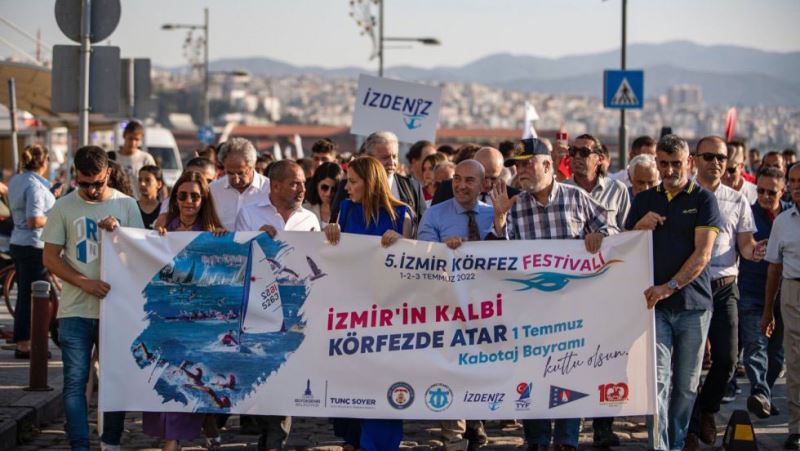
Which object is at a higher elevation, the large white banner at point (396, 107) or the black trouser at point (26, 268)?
the large white banner at point (396, 107)

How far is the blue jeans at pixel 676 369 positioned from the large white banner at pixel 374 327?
0.48ft

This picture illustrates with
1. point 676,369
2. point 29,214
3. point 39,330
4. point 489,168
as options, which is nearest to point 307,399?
point 489,168

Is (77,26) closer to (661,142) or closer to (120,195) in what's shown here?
(120,195)

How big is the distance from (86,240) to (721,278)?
162 inches

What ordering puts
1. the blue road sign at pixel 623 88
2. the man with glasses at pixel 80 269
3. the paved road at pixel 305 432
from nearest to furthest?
the man with glasses at pixel 80 269
the paved road at pixel 305 432
the blue road sign at pixel 623 88

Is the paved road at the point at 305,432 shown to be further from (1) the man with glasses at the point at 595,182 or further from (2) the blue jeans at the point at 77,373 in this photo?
(1) the man with glasses at the point at 595,182

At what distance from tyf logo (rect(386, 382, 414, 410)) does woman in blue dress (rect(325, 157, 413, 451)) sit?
156mm

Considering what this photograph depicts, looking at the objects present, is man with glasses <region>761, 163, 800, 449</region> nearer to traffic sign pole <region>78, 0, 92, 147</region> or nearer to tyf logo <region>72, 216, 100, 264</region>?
tyf logo <region>72, 216, 100, 264</region>

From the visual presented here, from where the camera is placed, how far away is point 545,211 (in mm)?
8633

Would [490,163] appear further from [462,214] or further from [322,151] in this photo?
[322,151]

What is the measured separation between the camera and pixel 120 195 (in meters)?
8.58

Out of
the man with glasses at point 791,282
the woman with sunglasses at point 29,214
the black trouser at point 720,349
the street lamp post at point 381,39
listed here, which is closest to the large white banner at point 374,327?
the black trouser at point 720,349

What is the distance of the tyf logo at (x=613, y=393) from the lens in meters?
8.34

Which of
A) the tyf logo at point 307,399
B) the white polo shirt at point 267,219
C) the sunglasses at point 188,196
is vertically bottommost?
the tyf logo at point 307,399
